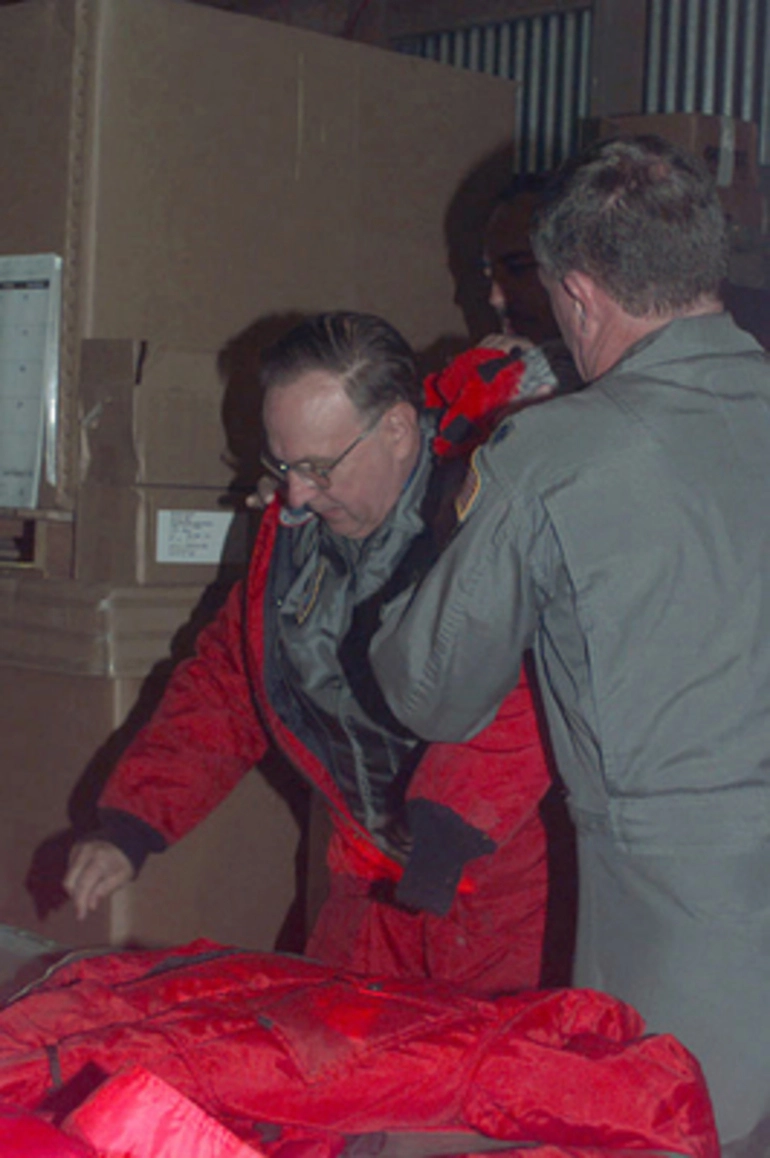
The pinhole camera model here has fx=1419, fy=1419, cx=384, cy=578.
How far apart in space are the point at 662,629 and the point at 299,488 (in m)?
0.63

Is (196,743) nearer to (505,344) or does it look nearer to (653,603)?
(505,344)

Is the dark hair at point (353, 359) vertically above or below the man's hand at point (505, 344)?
below

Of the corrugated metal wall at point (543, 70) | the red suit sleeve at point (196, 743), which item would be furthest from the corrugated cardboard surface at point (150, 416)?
the corrugated metal wall at point (543, 70)

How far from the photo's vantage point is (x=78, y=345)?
219 cm

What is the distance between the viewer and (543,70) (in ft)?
12.6

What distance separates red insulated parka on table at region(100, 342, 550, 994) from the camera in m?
1.75

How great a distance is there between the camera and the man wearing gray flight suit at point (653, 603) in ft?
3.92

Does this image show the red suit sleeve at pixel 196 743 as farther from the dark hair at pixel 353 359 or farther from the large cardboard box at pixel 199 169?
the large cardboard box at pixel 199 169

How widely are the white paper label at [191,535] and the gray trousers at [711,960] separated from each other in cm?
105

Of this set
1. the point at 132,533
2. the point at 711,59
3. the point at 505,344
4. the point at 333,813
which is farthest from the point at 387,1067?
the point at 711,59

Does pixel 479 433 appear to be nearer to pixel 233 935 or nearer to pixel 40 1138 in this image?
pixel 233 935

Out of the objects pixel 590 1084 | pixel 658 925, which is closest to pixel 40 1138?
pixel 590 1084

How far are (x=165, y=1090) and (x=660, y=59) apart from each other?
10.9ft

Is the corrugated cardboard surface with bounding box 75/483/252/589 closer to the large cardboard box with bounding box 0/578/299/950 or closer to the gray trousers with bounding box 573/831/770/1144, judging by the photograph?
the large cardboard box with bounding box 0/578/299/950
